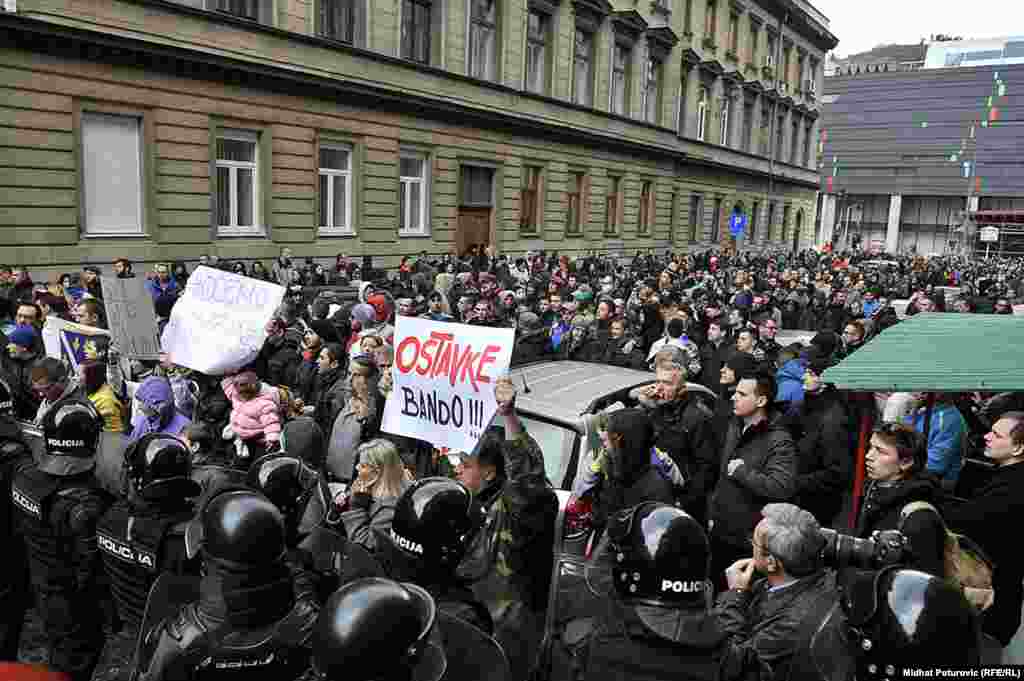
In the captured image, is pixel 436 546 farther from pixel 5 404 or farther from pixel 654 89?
pixel 654 89

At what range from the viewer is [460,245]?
22609 mm

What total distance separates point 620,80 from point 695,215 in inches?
402

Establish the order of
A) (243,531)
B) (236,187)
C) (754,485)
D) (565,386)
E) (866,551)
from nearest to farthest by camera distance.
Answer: (243,531) → (866,551) → (754,485) → (565,386) → (236,187)

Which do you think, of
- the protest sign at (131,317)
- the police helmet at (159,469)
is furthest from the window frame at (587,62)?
the police helmet at (159,469)

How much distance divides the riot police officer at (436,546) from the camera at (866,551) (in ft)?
5.01

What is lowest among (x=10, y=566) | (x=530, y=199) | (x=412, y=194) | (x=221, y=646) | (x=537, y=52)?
(x=10, y=566)

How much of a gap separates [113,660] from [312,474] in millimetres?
1441

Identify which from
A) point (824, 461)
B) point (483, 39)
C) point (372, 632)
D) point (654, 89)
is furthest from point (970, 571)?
point (654, 89)

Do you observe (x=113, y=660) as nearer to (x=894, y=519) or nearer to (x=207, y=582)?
(x=207, y=582)

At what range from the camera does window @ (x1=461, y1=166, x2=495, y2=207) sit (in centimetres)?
2255

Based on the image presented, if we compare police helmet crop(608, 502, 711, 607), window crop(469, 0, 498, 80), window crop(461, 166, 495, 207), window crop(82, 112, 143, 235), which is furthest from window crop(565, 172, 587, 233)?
police helmet crop(608, 502, 711, 607)

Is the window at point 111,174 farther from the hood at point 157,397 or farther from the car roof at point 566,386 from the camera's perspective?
the car roof at point 566,386

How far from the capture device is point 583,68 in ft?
87.8

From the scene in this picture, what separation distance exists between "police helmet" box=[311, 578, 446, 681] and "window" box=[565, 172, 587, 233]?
25.8 metres
